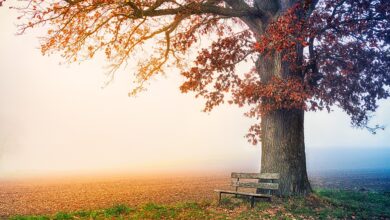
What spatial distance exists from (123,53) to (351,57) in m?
8.55

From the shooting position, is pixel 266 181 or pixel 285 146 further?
pixel 285 146

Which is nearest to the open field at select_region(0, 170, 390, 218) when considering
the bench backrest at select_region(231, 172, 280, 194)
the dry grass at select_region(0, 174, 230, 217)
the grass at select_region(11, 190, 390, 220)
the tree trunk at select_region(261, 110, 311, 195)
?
the dry grass at select_region(0, 174, 230, 217)

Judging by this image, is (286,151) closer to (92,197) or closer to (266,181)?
(266,181)

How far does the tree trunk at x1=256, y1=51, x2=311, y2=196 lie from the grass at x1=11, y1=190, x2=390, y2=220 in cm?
66

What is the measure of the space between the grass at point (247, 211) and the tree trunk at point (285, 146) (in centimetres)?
66

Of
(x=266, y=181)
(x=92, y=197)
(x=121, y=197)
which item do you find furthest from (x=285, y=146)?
(x=92, y=197)

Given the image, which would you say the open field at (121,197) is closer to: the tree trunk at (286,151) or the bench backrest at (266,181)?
the bench backrest at (266,181)

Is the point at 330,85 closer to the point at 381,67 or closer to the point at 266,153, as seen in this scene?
the point at 381,67

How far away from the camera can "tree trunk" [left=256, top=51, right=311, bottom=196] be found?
12242 millimetres

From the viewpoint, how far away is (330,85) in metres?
12.7

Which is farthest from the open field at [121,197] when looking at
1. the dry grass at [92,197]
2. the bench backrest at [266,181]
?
the bench backrest at [266,181]

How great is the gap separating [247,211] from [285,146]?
326 centimetres

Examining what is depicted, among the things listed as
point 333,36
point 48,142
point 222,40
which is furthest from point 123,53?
point 48,142

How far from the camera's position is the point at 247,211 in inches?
404
